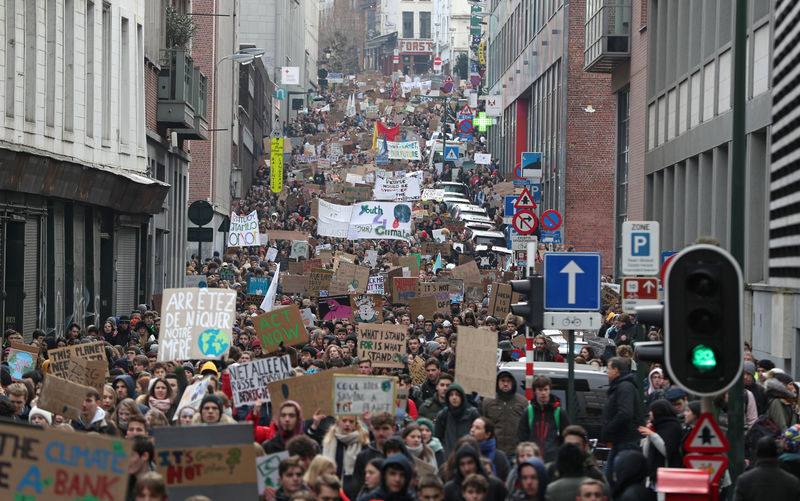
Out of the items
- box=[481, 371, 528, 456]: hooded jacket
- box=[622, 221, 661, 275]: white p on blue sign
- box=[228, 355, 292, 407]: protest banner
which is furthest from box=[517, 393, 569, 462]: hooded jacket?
box=[622, 221, 661, 275]: white p on blue sign

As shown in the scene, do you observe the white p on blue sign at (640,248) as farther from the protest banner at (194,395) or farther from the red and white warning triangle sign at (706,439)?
the red and white warning triangle sign at (706,439)

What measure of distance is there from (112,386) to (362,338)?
3617 millimetres

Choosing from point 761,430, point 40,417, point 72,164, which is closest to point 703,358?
point 761,430

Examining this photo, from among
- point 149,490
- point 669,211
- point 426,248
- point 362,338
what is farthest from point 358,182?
point 149,490

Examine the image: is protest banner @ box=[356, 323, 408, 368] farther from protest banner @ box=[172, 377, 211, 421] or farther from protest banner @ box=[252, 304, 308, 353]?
protest banner @ box=[172, 377, 211, 421]

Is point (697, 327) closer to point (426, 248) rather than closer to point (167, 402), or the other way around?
point (167, 402)

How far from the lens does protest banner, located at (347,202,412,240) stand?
3772 centimetres

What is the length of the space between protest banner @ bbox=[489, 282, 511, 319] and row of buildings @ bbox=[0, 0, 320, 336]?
7.73 m

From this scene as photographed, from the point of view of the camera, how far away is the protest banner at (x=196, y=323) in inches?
629

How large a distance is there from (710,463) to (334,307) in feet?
58.6

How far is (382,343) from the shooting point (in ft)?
59.0

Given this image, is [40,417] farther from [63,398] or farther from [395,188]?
[395,188]

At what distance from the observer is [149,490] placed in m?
8.27

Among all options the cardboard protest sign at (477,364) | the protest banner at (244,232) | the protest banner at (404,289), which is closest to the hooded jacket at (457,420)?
the cardboard protest sign at (477,364)
